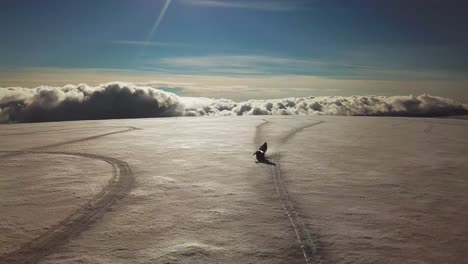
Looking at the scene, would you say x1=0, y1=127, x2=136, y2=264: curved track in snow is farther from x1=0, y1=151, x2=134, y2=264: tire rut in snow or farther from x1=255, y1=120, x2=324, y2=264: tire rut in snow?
x1=255, y1=120, x2=324, y2=264: tire rut in snow

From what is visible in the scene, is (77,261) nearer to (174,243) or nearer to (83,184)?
(174,243)

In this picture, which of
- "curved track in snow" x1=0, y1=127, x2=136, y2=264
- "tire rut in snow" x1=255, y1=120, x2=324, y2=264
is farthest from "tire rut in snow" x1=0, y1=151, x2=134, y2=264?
"tire rut in snow" x1=255, y1=120, x2=324, y2=264

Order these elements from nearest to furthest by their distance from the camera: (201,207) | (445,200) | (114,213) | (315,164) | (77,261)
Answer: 1. (77,261)
2. (114,213)
3. (201,207)
4. (445,200)
5. (315,164)

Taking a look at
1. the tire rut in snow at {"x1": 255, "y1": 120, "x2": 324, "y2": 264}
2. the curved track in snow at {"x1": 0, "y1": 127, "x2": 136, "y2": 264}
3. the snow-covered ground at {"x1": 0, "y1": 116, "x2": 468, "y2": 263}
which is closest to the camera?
the tire rut in snow at {"x1": 255, "y1": 120, "x2": 324, "y2": 264}

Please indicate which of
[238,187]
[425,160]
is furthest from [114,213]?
[425,160]

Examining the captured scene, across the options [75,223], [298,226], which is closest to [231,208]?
[298,226]

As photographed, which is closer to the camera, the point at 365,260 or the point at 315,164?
the point at 365,260
